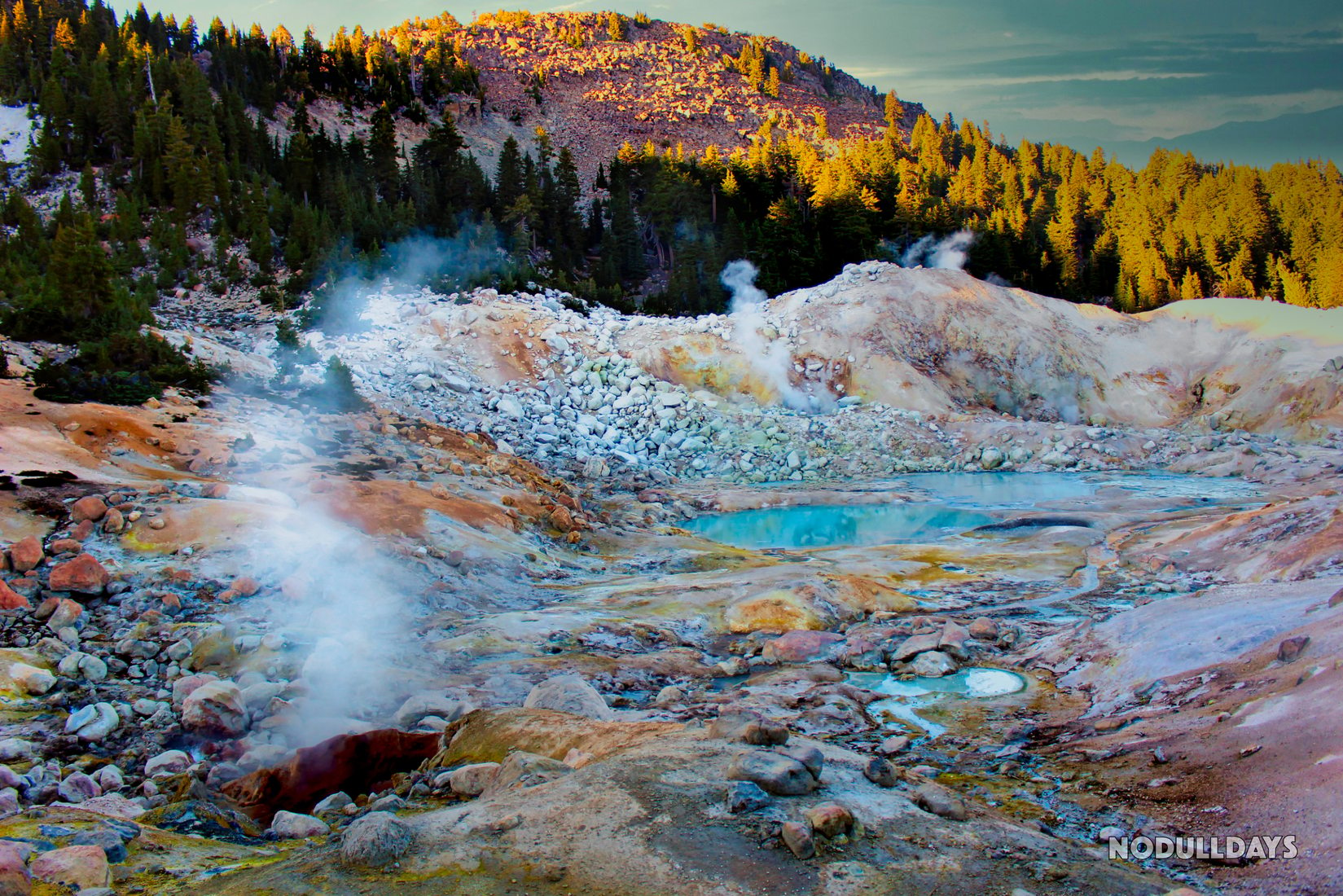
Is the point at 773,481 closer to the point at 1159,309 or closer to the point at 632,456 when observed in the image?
the point at 632,456

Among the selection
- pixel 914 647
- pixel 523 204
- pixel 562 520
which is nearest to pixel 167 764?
pixel 914 647

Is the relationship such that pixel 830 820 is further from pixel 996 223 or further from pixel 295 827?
pixel 996 223

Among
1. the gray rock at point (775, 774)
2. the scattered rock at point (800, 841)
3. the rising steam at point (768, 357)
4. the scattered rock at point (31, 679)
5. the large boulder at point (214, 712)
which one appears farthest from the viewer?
the rising steam at point (768, 357)

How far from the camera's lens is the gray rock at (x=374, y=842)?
15.7 ft

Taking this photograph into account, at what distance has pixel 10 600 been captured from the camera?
33.1 ft

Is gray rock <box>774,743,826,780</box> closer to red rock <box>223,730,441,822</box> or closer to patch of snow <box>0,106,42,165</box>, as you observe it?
red rock <box>223,730,441,822</box>

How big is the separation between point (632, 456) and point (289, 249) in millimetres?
22015

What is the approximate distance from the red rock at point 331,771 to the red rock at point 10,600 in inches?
204

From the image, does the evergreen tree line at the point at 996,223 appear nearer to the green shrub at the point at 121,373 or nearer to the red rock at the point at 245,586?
the green shrub at the point at 121,373

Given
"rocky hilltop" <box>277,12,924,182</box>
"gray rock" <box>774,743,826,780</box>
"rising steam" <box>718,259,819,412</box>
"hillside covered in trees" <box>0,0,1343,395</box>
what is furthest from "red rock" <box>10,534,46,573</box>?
"rocky hilltop" <box>277,12,924,182</box>

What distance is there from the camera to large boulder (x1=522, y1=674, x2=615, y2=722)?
8.88m

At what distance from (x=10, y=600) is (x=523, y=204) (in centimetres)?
5027

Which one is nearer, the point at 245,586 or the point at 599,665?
the point at 599,665

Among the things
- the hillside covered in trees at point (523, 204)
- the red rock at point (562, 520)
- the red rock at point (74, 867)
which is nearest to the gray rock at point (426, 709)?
the red rock at point (74, 867)
